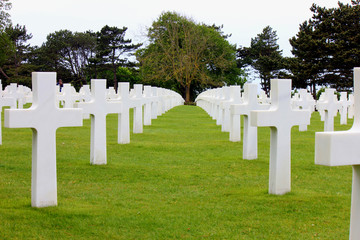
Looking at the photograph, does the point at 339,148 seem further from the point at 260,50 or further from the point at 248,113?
the point at 260,50

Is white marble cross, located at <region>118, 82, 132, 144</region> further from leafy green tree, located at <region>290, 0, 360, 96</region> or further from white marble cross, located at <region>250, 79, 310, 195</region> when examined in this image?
leafy green tree, located at <region>290, 0, 360, 96</region>

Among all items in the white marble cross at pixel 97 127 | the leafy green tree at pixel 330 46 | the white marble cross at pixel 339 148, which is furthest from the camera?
the leafy green tree at pixel 330 46

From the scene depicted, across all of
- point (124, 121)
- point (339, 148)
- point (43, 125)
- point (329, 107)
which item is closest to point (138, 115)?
point (124, 121)

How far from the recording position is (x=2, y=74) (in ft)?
198

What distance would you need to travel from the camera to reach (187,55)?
53.7 metres

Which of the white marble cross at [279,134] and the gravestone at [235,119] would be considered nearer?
the white marble cross at [279,134]

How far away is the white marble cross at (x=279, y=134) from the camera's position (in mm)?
6148

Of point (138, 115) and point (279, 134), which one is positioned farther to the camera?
point (138, 115)

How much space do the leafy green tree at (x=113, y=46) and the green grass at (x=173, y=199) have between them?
2376 inches

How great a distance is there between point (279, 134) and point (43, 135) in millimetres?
2766

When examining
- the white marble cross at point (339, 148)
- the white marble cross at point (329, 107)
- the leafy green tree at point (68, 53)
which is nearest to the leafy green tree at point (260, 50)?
the leafy green tree at point (68, 53)

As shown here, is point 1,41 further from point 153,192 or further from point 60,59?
point 153,192

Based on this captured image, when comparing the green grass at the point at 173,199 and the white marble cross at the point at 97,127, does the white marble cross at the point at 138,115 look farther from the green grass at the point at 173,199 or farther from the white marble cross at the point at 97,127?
the white marble cross at the point at 97,127

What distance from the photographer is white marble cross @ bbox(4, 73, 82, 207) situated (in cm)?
542
